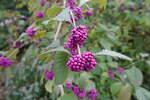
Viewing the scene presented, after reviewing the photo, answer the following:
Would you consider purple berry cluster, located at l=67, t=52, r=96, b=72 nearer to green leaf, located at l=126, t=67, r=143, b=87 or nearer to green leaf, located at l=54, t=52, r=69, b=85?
green leaf, located at l=54, t=52, r=69, b=85

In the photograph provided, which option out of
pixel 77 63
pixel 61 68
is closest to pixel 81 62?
pixel 77 63

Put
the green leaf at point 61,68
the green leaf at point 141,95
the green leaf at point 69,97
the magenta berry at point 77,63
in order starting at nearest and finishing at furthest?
the magenta berry at point 77,63 → the green leaf at point 61,68 → the green leaf at point 69,97 → the green leaf at point 141,95

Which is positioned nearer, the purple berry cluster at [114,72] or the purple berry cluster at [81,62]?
the purple berry cluster at [81,62]

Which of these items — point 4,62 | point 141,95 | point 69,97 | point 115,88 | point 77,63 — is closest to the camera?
point 77,63

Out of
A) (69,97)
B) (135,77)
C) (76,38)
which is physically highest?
(76,38)

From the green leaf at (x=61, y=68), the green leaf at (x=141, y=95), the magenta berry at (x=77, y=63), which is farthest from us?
the green leaf at (x=141, y=95)

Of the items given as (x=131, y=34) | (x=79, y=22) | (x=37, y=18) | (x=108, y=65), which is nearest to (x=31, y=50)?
(x=37, y=18)

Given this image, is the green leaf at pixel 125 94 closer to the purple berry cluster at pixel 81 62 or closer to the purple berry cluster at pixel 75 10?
the purple berry cluster at pixel 75 10

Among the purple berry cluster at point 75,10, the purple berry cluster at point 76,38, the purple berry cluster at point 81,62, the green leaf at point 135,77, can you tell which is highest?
the purple berry cluster at point 75,10

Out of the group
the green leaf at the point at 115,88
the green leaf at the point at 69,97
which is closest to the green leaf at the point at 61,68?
the green leaf at the point at 69,97

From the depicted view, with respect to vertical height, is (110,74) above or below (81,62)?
below

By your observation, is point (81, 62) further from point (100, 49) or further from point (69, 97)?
point (100, 49)
